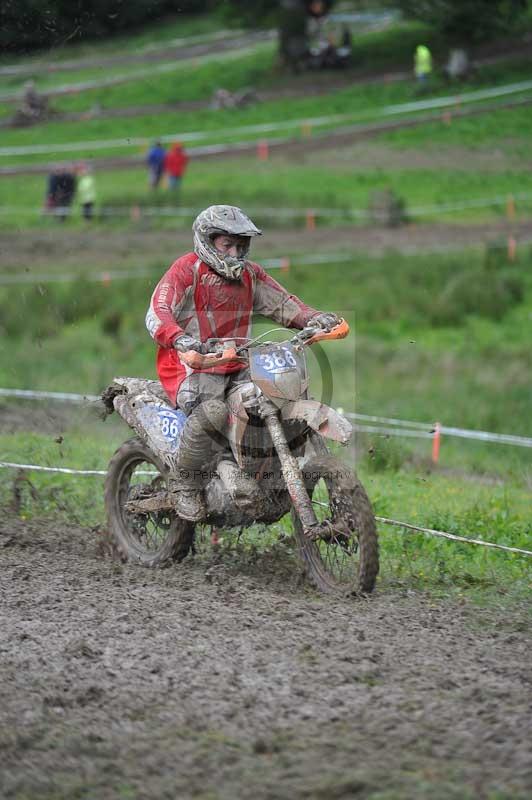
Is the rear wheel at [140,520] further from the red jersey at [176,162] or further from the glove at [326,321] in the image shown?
the red jersey at [176,162]

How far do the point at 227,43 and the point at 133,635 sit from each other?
156 feet

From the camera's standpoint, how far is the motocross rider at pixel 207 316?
23.7ft

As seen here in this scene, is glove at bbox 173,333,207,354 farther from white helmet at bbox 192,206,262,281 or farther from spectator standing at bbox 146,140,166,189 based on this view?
spectator standing at bbox 146,140,166,189

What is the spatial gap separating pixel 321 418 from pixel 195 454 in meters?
0.91

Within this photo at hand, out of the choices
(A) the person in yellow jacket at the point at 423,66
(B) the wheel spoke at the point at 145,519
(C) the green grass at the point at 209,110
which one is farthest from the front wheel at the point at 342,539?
(A) the person in yellow jacket at the point at 423,66

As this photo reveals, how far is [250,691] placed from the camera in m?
5.34

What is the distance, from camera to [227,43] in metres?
51.0

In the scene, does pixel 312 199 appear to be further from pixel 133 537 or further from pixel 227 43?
pixel 227 43

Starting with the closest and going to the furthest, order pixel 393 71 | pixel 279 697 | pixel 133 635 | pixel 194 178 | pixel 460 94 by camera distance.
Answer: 1. pixel 279 697
2. pixel 133 635
3. pixel 194 178
4. pixel 460 94
5. pixel 393 71

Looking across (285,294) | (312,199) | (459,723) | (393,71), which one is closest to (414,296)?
(312,199)

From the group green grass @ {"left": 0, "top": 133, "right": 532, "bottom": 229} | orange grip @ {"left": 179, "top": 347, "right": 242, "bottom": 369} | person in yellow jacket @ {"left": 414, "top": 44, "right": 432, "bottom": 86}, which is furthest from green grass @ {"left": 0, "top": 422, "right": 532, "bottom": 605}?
person in yellow jacket @ {"left": 414, "top": 44, "right": 432, "bottom": 86}

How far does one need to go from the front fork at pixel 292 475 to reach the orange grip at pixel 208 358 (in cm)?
37

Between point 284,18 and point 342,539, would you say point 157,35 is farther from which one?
point 342,539

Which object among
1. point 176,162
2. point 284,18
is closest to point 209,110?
point 284,18
